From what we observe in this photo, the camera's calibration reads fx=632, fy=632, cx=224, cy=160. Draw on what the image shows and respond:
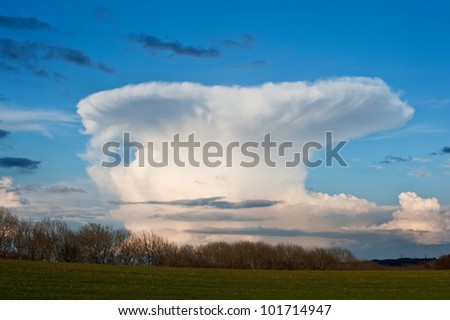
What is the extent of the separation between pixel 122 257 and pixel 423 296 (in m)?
99.1

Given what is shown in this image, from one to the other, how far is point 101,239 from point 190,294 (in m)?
98.7

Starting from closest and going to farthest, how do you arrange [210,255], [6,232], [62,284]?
[62,284] < [6,232] < [210,255]

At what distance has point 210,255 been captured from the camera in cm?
15050

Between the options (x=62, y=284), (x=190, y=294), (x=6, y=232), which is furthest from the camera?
(x=6, y=232)

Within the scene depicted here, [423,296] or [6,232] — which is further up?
[6,232]

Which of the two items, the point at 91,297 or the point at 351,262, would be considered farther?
the point at 351,262

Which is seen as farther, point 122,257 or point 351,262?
point 351,262

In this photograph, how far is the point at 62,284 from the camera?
4403 cm

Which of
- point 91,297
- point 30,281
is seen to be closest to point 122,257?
point 30,281

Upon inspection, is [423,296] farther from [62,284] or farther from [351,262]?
[351,262]
